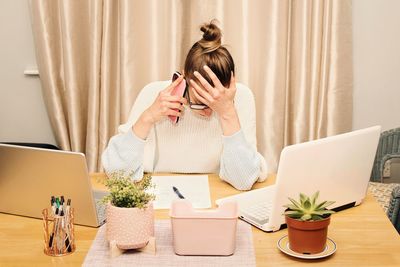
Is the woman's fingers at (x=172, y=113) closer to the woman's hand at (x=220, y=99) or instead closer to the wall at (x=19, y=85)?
the woman's hand at (x=220, y=99)

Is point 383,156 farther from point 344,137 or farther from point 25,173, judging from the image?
point 25,173

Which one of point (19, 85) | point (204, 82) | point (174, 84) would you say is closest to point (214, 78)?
point (204, 82)

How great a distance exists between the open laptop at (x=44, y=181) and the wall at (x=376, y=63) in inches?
69.2

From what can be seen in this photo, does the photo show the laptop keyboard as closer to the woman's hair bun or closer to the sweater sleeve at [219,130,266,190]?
the sweater sleeve at [219,130,266,190]

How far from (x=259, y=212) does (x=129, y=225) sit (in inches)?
16.0

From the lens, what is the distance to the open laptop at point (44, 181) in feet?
4.58

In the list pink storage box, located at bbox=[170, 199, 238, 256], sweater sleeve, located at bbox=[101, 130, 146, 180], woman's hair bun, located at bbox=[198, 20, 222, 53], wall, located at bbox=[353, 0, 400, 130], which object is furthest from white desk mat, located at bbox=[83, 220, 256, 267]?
wall, located at bbox=[353, 0, 400, 130]

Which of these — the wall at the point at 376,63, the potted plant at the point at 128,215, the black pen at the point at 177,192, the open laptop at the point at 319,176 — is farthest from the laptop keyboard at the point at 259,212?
the wall at the point at 376,63

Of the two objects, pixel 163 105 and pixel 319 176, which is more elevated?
pixel 163 105

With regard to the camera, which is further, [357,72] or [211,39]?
A: [357,72]

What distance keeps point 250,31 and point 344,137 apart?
1.37 meters

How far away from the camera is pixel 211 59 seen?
75.6 inches

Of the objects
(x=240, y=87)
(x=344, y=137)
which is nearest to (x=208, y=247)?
(x=344, y=137)

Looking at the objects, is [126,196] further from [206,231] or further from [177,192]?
[177,192]
